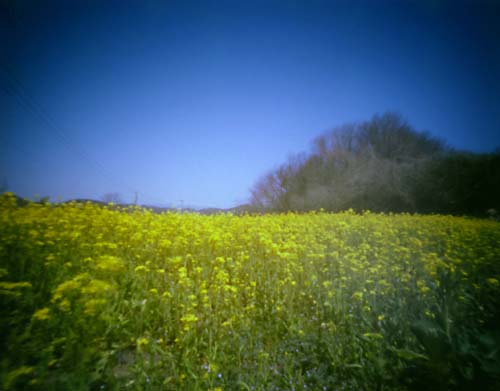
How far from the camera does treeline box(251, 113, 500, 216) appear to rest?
2.63 m

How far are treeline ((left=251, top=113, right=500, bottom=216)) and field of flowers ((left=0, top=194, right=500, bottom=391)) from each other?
1.73 ft

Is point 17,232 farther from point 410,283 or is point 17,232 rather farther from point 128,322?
point 410,283

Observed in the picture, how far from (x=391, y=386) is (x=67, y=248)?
3249 mm

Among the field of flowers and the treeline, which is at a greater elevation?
the treeline

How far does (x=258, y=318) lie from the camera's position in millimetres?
2166

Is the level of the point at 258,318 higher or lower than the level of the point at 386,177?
lower

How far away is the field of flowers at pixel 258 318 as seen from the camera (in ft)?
3.21

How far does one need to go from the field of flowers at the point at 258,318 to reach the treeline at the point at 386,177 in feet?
1.73

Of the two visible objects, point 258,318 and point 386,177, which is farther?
point 386,177

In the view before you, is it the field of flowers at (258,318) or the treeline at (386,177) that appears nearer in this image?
the field of flowers at (258,318)

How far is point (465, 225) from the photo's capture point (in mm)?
2242

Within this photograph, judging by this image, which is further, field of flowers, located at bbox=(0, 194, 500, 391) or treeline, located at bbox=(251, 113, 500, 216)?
treeline, located at bbox=(251, 113, 500, 216)

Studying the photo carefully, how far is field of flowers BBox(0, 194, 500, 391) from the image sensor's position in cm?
98

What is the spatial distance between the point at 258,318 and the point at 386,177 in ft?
18.4
